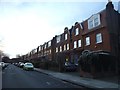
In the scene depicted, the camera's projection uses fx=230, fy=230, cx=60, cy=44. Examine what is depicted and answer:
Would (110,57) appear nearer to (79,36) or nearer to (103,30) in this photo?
(103,30)

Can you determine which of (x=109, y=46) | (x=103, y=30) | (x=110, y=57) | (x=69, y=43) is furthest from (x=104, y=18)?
(x=69, y=43)

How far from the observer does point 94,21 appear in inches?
1446

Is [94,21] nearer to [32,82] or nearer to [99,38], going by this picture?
[99,38]

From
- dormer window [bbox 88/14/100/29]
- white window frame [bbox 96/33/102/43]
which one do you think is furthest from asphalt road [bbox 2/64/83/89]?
dormer window [bbox 88/14/100/29]

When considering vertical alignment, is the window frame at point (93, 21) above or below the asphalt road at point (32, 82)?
above

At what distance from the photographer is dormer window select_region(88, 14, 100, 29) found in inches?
1405

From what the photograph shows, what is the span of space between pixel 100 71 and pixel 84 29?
1917cm

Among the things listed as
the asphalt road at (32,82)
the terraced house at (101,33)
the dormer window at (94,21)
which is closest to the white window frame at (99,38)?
the terraced house at (101,33)

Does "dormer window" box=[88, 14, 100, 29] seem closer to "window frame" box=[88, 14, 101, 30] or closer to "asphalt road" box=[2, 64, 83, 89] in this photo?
"window frame" box=[88, 14, 101, 30]

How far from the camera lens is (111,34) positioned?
3238 centimetres

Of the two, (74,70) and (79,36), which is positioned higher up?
(79,36)

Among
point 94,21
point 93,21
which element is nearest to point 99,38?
point 94,21

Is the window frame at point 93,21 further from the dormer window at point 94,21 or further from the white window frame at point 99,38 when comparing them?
the white window frame at point 99,38

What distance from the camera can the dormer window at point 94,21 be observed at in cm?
3569
